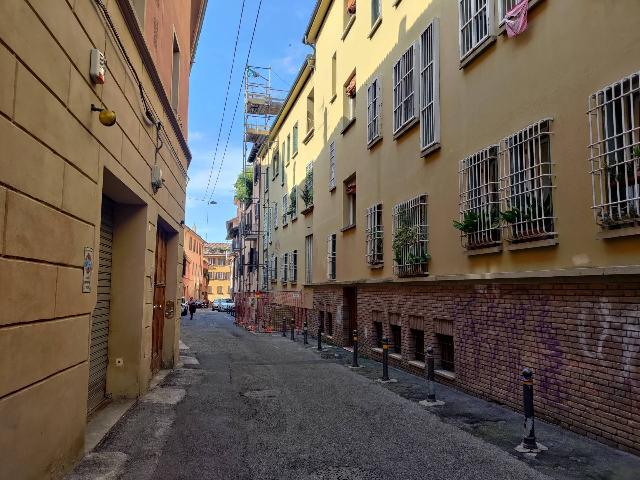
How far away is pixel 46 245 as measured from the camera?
446 centimetres

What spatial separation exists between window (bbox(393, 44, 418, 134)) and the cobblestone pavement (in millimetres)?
5835

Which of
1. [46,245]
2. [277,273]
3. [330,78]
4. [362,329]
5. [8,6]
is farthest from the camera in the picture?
[277,273]

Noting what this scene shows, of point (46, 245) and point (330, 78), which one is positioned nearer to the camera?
point (46, 245)

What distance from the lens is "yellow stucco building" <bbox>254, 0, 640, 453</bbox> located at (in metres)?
6.16

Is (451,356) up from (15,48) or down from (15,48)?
down

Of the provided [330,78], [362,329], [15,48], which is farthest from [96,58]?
[330,78]

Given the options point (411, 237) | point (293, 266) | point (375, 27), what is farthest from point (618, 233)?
point (293, 266)

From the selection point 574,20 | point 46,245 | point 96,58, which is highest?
point 574,20

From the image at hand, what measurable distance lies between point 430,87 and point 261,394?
6.94 m

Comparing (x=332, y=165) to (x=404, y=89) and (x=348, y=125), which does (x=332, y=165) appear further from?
(x=404, y=89)

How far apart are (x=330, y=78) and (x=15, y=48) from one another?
1699cm

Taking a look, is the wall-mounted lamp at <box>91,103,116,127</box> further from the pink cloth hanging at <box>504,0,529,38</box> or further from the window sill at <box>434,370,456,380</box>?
the window sill at <box>434,370,456,380</box>

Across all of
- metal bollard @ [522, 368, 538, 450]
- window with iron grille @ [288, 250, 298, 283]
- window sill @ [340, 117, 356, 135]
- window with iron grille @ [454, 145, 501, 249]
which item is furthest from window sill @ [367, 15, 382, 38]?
window with iron grille @ [288, 250, 298, 283]

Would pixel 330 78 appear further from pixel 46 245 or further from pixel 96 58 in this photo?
pixel 46 245
